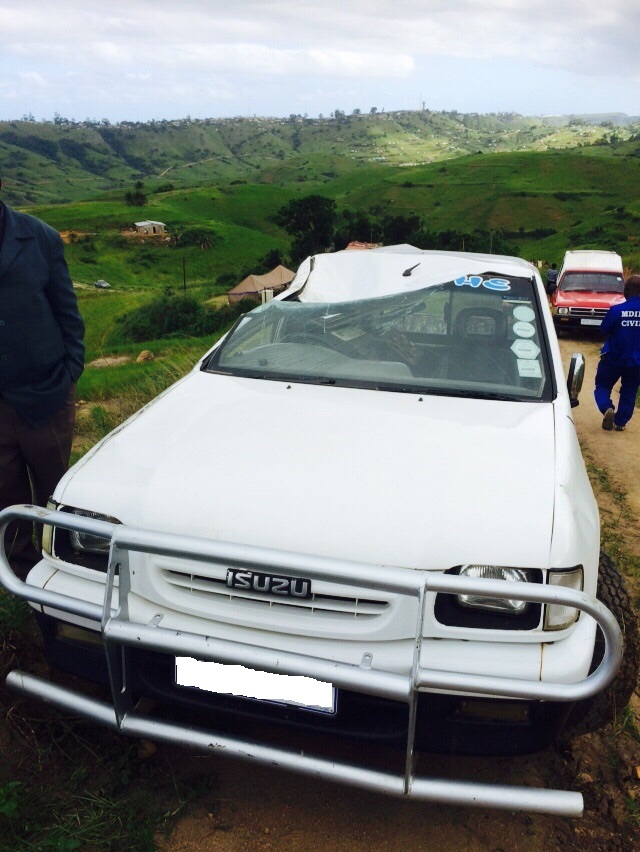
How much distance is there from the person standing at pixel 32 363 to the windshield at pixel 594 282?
1351cm

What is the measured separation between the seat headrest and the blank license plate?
1897 mm

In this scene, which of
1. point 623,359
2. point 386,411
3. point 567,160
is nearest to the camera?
point 386,411

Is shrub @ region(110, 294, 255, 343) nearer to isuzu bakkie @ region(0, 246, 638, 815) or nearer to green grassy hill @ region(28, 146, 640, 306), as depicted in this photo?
green grassy hill @ region(28, 146, 640, 306)

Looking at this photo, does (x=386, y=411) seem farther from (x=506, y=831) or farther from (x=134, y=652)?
(x=506, y=831)

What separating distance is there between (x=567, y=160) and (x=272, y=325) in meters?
124

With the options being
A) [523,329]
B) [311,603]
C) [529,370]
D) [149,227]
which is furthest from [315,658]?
[149,227]

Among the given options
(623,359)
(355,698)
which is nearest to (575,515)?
(355,698)

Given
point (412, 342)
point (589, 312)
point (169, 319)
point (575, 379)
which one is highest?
point (412, 342)

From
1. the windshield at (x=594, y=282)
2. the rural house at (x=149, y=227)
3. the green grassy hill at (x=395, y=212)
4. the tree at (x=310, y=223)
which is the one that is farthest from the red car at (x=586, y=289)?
the rural house at (x=149, y=227)

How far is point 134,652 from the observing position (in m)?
2.15

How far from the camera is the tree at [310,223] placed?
257 feet

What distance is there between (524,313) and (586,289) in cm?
1256

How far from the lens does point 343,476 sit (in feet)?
7.62

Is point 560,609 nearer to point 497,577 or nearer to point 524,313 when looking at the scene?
point 497,577
